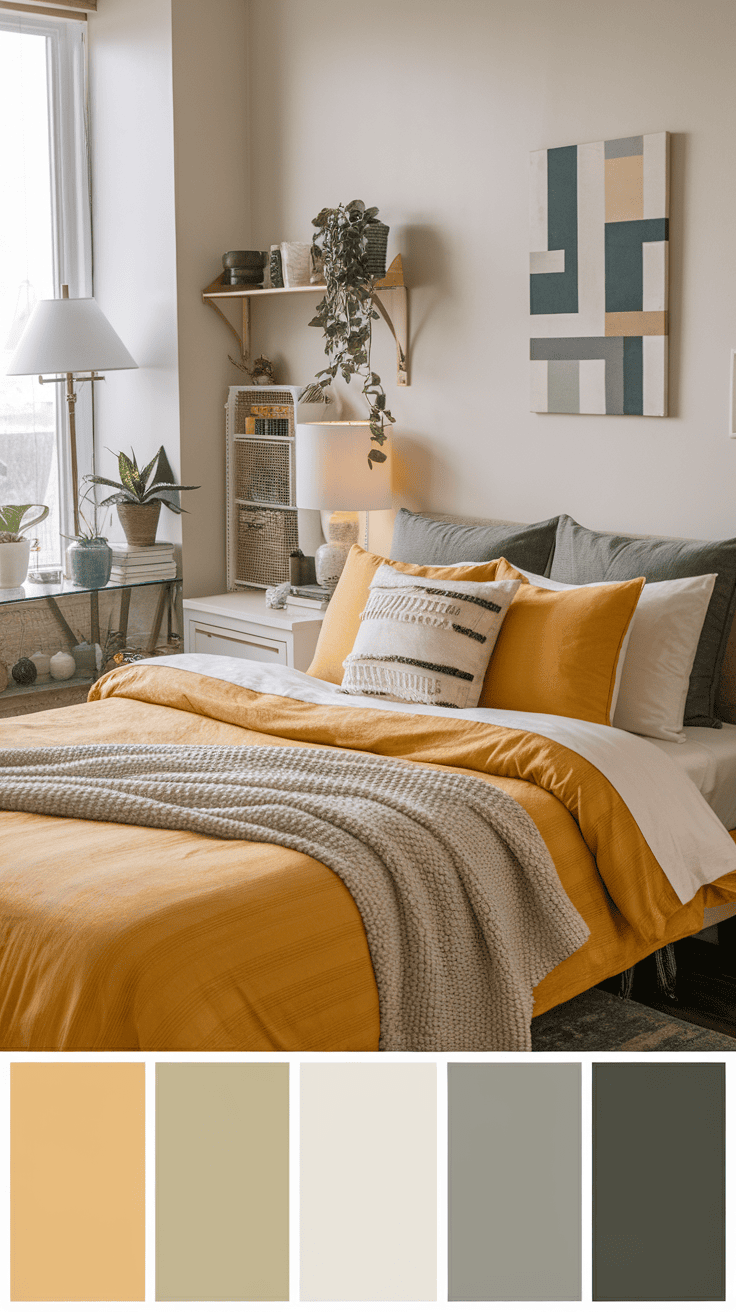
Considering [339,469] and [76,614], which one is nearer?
[339,469]

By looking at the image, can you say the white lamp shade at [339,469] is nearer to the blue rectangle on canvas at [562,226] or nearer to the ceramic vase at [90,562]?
the blue rectangle on canvas at [562,226]

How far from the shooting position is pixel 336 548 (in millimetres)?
4160

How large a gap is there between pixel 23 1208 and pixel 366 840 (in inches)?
36.6

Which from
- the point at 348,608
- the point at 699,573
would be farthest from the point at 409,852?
the point at 348,608

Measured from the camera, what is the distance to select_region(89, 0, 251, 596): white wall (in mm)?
4492

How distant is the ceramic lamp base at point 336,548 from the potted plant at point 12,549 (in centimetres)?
102

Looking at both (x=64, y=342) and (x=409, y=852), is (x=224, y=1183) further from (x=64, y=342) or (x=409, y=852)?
(x=64, y=342)

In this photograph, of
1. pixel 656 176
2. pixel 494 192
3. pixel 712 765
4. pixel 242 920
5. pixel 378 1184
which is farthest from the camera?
pixel 494 192

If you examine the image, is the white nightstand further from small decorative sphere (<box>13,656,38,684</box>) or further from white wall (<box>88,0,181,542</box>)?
small decorative sphere (<box>13,656,38,684</box>)

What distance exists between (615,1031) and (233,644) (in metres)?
2.08

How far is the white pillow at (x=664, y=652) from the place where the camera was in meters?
2.87

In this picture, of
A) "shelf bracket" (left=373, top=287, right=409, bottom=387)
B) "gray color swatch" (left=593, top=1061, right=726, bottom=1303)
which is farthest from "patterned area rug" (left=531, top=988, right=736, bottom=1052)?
"shelf bracket" (left=373, top=287, right=409, bottom=387)

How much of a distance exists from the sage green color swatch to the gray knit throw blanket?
716 millimetres

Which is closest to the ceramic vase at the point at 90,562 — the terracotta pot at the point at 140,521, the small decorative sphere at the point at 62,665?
the terracotta pot at the point at 140,521
